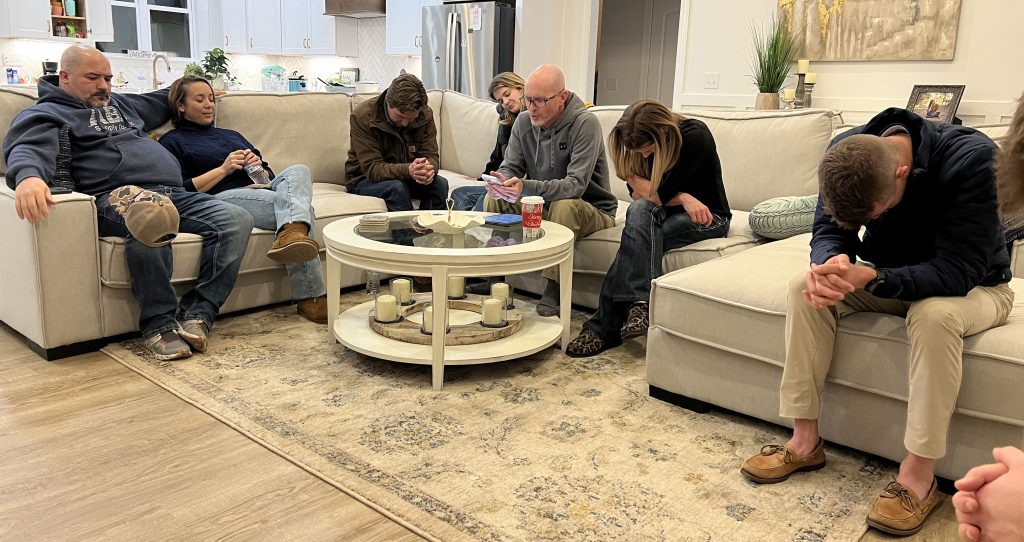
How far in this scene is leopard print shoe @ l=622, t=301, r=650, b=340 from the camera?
2844 millimetres

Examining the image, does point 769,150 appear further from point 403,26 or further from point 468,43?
point 403,26

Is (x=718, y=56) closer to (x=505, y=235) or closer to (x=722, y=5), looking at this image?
(x=722, y=5)

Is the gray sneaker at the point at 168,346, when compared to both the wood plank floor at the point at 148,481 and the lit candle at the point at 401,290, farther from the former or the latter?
the lit candle at the point at 401,290

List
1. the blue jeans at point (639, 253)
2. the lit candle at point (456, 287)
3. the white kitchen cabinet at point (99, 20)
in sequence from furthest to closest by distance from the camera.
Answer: the white kitchen cabinet at point (99, 20), the lit candle at point (456, 287), the blue jeans at point (639, 253)

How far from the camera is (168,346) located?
9.00ft

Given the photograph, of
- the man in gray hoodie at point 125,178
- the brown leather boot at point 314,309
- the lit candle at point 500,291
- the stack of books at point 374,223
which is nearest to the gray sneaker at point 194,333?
the man in gray hoodie at point 125,178

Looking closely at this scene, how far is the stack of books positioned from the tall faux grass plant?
9.71 feet

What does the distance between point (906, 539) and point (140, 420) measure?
2027 mm

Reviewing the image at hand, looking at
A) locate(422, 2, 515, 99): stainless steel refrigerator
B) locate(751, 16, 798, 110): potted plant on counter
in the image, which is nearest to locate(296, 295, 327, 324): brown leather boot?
locate(751, 16, 798, 110): potted plant on counter

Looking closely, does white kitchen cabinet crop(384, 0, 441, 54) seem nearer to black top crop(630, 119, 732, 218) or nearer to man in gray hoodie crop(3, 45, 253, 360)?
man in gray hoodie crop(3, 45, 253, 360)

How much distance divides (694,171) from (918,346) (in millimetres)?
1263

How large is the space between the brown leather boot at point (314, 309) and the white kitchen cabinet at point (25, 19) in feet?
15.9

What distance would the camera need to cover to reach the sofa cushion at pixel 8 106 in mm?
3043

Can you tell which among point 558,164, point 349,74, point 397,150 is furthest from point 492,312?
point 349,74
